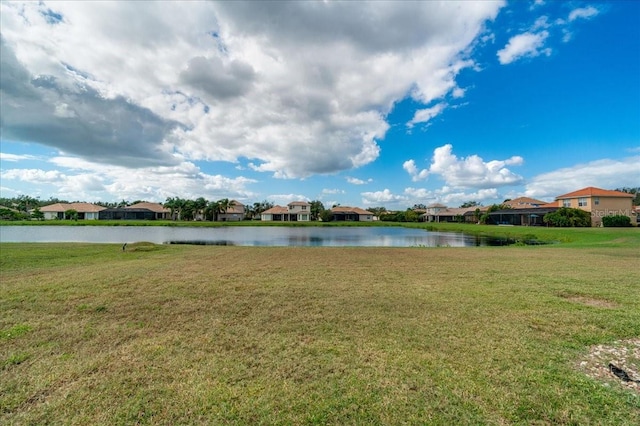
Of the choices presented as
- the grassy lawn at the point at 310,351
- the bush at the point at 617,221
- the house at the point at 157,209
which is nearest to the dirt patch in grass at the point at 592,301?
the grassy lawn at the point at 310,351

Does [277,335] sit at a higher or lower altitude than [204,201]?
lower

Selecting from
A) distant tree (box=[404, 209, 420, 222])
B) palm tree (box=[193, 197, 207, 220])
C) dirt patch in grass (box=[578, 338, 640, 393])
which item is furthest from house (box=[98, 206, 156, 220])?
dirt patch in grass (box=[578, 338, 640, 393])

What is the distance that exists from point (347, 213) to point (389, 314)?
2997 inches

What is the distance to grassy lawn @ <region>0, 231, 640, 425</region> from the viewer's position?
9.68ft

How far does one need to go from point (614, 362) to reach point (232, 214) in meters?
85.7

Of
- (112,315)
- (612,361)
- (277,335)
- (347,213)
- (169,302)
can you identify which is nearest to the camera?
(612,361)

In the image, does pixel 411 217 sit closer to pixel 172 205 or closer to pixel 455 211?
pixel 455 211

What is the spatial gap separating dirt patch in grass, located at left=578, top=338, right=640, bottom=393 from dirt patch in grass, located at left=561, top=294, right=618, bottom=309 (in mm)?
1962

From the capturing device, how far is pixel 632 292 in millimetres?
7258

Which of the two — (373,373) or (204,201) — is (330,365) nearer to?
(373,373)

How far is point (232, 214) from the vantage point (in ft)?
278

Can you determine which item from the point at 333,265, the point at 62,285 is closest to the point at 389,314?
the point at 333,265

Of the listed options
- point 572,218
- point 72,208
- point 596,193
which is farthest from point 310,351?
point 72,208

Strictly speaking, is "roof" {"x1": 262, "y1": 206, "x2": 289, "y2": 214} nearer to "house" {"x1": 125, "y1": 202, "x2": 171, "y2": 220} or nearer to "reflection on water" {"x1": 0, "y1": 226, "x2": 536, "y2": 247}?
"house" {"x1": 125, "y1": 202, "x2": 171, "y2": 220}
